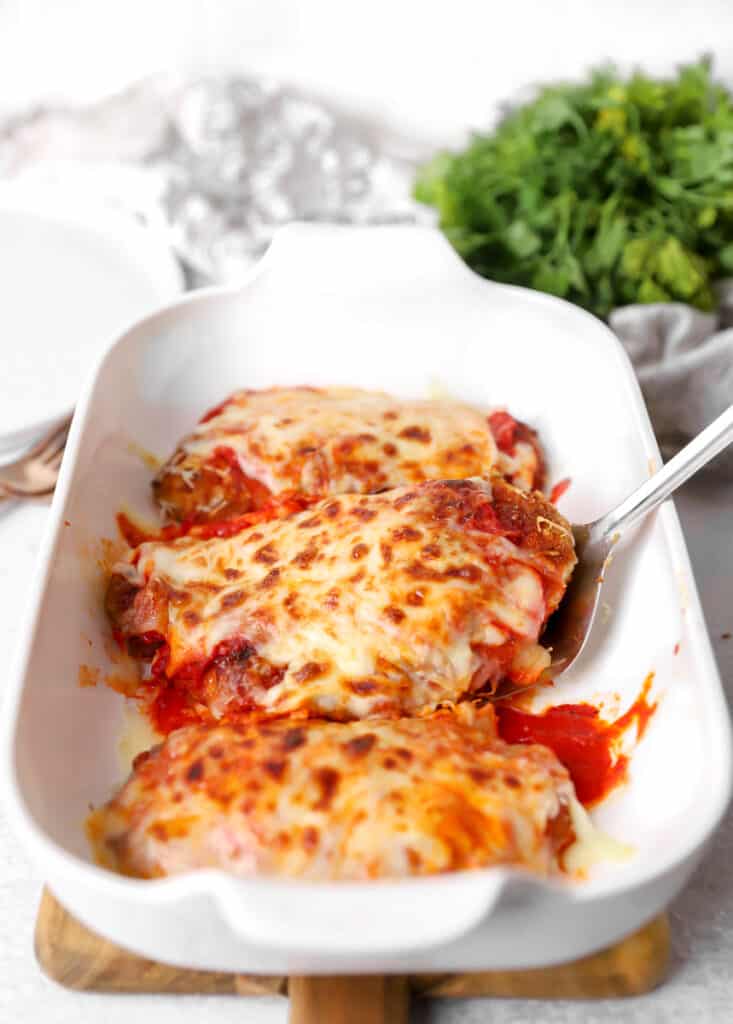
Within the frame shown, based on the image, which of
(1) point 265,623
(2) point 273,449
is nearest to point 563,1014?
(1) point 265,623

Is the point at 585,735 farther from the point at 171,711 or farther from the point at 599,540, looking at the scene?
the point at 171,711

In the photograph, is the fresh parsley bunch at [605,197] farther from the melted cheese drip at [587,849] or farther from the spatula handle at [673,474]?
the melted cheese drip at [587,849]

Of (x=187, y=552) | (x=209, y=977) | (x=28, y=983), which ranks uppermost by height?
(x=187, y=552)

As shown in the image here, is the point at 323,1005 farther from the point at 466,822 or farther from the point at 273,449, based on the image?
the point at 273,449

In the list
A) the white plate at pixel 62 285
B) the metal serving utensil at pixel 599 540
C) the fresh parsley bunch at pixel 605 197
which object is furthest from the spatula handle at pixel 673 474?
the white plate at pixel 62 285

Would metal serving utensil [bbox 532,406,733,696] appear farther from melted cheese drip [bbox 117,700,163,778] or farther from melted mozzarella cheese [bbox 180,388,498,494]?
melted cheese drip [bbox 117,700,163,778]

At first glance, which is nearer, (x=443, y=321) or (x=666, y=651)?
(x=666, y=651)
